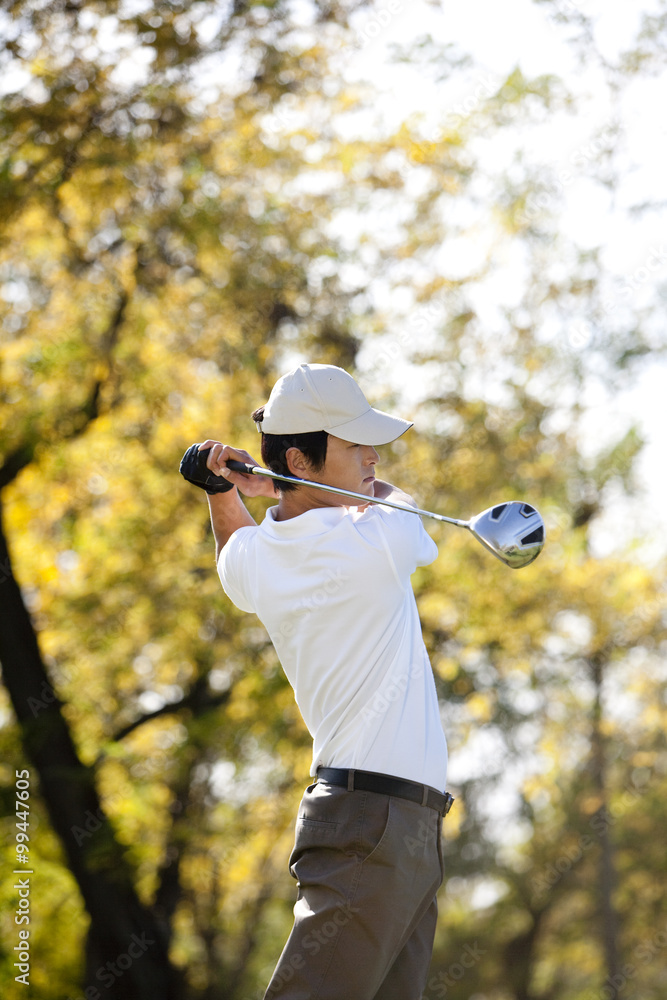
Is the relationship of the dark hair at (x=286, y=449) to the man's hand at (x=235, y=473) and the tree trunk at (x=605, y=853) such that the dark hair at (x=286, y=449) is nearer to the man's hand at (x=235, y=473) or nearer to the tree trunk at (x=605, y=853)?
the man's hand at (x=235, y=473)

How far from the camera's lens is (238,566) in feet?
8.07

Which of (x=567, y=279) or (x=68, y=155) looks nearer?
(x=68, y=155)

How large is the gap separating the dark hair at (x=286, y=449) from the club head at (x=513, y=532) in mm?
442

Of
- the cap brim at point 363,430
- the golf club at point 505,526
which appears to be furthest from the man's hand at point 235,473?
the cap brim at point 363,430

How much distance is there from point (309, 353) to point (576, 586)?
367cm

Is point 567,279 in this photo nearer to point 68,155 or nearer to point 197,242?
point 197,242

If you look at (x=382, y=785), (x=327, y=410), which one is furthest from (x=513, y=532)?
(x=382, y=785)

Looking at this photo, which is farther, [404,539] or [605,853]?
[605,853]

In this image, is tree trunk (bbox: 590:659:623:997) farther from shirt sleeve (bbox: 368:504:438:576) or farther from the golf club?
shirt sleeve (bbox: 368:504:438:576)

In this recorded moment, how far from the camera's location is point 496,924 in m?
19.0

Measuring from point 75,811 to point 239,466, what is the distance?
647cm

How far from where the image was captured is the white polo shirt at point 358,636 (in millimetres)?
2197

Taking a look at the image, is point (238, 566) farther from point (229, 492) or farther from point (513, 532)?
point (513, 532)

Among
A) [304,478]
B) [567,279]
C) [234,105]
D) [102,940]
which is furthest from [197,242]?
[304,478]
